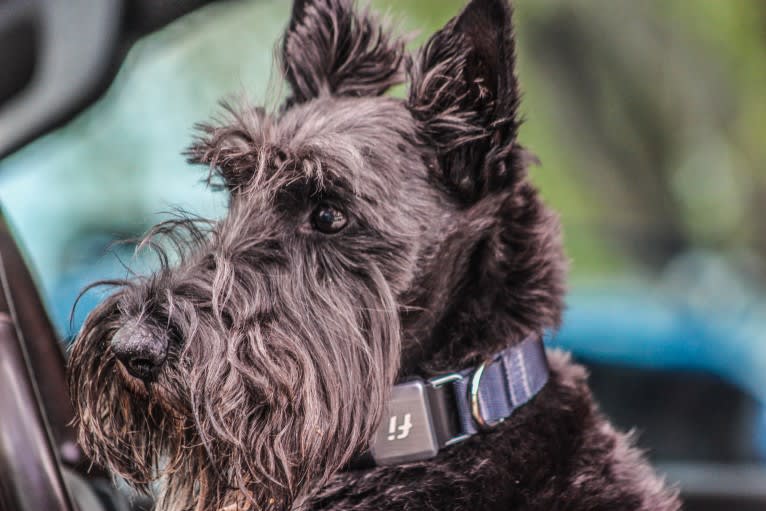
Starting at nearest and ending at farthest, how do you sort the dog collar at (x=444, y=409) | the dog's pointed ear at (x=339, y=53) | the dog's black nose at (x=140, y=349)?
the dog's black nose at (x=140, y=349) → the dog collar at (x=444, y=409) → the dog's pointed ear at (x=339, y=53)

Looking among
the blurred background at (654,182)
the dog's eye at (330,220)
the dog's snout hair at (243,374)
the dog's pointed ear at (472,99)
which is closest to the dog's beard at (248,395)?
the dog's snout hair at (243,374)

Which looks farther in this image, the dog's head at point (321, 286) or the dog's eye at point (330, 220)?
the dog's eye at point (330, 220)

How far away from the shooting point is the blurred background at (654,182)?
237 centimetres

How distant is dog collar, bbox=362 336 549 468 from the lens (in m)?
1.61

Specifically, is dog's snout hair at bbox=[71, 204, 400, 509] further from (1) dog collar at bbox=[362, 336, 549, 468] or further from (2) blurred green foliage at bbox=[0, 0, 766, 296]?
(2) blurred green foliage at bbox=[0, 0, 766, 296]

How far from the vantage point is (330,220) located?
1.71 metres

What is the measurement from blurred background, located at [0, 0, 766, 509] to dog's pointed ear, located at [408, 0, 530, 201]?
1.66 ft

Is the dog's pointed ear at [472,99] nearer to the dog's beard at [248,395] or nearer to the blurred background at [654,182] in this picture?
the dog's beard at [248,395]

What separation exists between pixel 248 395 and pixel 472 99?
0.86 meters

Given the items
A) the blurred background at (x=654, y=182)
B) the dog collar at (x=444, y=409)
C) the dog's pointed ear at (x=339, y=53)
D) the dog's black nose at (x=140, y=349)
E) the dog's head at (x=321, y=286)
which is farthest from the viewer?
the blurred background at (x=654, y=182)

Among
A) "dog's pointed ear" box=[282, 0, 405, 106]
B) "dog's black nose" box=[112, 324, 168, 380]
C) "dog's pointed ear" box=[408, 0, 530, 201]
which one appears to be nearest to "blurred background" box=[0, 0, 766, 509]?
"dog's pointed ear" box=[282, 0, 405, 106]

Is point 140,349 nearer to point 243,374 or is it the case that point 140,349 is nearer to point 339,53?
point 243,374

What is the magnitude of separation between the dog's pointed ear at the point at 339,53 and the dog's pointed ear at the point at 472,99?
0.27 m

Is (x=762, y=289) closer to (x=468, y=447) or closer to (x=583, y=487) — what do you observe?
(x=583, y=487)
